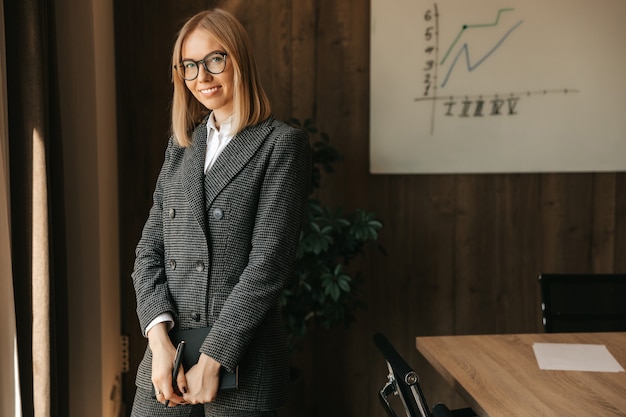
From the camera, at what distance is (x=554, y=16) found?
2645 mm

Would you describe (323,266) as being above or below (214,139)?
below

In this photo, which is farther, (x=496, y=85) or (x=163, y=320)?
(x=496, y=85)

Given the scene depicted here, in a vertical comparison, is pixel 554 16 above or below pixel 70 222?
above

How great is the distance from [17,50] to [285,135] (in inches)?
29.2

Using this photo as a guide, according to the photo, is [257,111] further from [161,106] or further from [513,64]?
[513,64]

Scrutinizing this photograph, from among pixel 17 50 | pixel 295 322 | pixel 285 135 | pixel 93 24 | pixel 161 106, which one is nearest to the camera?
pixel 285 135

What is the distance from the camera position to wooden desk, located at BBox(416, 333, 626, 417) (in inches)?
50.1

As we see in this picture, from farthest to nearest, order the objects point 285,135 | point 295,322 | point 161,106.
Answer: point 161,106, point 295,322, point 285,135

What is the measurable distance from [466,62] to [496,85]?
16cm

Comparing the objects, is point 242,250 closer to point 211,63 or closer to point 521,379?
point 211,63

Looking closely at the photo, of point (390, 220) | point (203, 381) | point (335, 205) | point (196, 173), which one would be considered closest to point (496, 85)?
point (390, 220)

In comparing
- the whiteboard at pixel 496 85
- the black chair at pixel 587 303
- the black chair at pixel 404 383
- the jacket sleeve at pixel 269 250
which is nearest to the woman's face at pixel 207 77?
the jacket sleeve at pixel 269 250

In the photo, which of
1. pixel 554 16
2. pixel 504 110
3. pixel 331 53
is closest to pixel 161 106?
pixel 331 53

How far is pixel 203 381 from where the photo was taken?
4.11 ft
